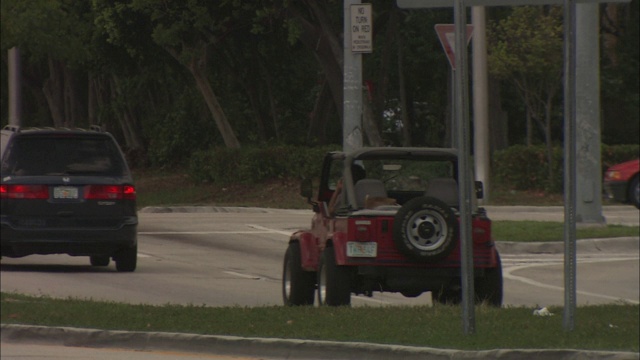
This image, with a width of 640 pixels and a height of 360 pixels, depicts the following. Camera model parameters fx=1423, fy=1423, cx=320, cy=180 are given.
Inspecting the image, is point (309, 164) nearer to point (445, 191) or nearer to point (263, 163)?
point (263, 163)

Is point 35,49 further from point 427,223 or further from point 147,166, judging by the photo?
point 427,223

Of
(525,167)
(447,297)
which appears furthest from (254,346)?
(525,167)

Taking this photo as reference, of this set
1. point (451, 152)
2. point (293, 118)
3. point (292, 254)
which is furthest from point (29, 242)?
point (293, 118)

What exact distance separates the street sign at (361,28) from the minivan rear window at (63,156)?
5.40 meters

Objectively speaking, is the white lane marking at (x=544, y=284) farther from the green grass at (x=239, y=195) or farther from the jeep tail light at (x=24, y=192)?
the jeep tail light at (x=24, y=192)

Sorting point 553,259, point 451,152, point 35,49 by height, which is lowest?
point 553,259

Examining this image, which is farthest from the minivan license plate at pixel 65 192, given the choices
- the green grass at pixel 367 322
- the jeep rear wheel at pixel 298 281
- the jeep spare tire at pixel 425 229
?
the jeep spare tire at pixel 425 229

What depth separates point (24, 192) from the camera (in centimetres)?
1706

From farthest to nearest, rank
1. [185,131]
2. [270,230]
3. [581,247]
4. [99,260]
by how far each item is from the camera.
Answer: [185,131]
[270,230]
[581,247]
[99,260]

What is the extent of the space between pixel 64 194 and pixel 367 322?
20.6 feet

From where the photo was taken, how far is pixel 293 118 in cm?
4759

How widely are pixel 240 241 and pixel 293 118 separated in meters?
24.2

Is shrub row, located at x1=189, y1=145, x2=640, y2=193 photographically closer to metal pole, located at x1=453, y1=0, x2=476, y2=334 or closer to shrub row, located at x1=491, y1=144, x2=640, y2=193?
shrub row, located at x1=491, y1=144, x2=640, y2=193

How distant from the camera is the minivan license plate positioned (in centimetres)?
1711
